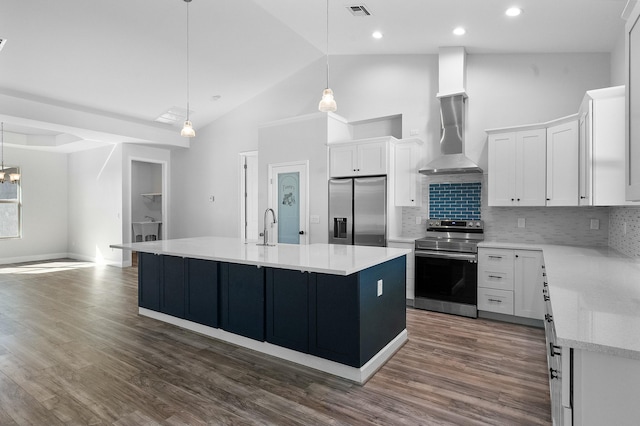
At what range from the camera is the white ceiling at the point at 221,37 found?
3.71m

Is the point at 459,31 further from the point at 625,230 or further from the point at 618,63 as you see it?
the point at 625,230

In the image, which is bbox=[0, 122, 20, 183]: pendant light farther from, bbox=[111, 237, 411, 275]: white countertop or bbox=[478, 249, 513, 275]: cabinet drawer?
bbox=[478, 249, 513, 275]: cabinet drawer

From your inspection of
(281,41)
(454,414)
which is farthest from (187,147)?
(454,414)

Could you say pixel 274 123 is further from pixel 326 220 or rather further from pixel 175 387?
pixel 175 387

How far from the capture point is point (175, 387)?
8.65 feet

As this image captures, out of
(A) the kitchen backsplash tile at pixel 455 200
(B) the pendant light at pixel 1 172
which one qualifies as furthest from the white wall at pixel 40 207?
(A) the kitchen backsplash tile at pixel 455 200

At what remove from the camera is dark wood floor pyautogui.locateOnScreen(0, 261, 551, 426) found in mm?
2285

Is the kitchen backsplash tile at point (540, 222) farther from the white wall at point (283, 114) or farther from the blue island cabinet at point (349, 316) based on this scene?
the blue island cabinet at point (349, 316)

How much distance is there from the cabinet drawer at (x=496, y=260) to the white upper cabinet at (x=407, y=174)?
1.22 m

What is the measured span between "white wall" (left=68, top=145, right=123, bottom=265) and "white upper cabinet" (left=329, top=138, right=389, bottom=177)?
510 cm

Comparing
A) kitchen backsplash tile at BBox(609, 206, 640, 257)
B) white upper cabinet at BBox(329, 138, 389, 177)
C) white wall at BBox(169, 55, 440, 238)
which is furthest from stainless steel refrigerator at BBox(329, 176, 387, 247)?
kitchen backsplash tile at BBox(609, 206, 640, 257)

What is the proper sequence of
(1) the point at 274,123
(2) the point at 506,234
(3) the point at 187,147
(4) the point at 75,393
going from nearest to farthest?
(4) the point at 75,393, (2) the point at 506,234, (1) the point at 274,123, (3) the point at 187,147

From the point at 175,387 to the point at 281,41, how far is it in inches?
188

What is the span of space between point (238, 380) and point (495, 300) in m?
3.06
